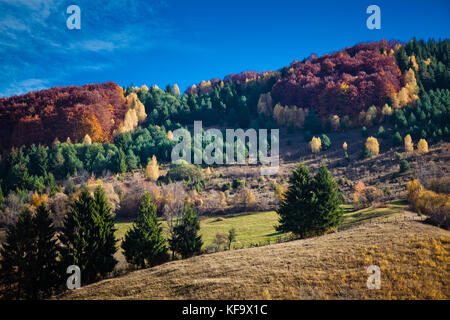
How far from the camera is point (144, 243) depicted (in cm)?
3388

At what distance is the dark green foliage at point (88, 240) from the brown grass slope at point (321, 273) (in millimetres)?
6972

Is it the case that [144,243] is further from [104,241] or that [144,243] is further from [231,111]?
[231,111]

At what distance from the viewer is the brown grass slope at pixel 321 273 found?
53.6 feet

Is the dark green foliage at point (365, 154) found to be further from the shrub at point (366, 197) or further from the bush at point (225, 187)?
the bush at point (225, 187)

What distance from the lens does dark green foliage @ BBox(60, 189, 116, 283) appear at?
3093cm

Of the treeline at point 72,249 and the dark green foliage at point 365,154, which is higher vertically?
the dark green foliage at point 365,154

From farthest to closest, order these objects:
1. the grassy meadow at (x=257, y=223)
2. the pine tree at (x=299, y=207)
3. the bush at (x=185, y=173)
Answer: the bush at (x=185, y=173) < the grassy meadow at (x=257, y=223) < the pine tree at (x=299, y=207)

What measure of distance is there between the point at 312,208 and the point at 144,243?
25.5 m

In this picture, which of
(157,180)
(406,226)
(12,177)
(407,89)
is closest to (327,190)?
(406,226)

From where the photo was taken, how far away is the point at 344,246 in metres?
25.1

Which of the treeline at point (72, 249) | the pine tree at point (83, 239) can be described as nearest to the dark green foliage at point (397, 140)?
the treeline at point (72, 249)

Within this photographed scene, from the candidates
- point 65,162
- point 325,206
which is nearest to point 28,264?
point 325,206

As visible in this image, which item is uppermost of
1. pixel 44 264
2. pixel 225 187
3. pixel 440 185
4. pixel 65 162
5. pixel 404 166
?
pixel 65 162

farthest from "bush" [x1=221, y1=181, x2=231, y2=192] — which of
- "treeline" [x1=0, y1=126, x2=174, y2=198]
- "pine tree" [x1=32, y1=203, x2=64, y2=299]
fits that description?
"pine tree" [x1=32, y1=203, x2=64, y2=299]
